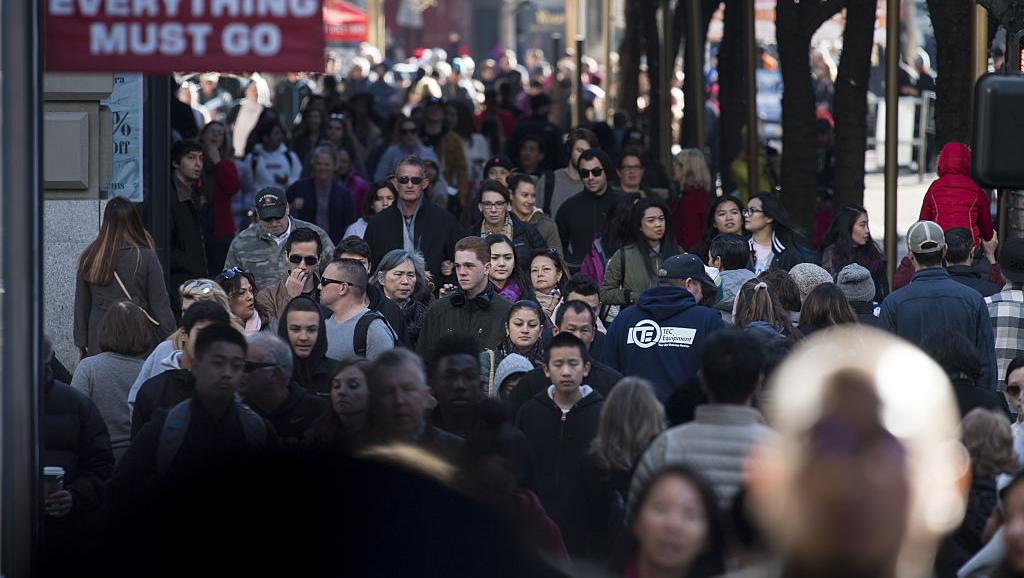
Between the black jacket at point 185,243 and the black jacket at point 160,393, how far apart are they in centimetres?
552

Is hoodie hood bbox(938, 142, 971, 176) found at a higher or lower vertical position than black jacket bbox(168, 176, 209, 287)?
higher

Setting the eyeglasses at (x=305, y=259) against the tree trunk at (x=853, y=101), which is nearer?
the eyeglasses at (x=305, y=259)

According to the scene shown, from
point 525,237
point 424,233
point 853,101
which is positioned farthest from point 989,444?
point 853,101

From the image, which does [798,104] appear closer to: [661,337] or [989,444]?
[661,337]

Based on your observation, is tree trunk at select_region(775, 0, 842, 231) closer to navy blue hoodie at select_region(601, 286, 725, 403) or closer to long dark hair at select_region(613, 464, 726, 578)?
navy blue hoodie at select_region(601, 286, 725, 403)

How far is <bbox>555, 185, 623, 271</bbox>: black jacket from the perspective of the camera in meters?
13.7

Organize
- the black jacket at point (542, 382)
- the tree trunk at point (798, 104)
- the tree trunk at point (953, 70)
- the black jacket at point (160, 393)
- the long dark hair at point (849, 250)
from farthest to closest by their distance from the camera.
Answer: the tree trunk at point (798, 104)
the tree trunk at point (953, 70)
the long dark hair at point (849, 250)
the black jacket at point (542, 382)
the black jacket at point (160, 393)

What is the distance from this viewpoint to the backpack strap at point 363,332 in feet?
31.3

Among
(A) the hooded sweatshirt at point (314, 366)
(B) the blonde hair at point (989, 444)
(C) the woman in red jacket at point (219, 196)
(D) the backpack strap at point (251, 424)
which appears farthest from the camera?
(C) the woman in red jacket at point (219, 196)

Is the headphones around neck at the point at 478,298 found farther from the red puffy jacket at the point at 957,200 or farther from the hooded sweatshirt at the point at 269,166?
the hooded sweatshirt at the point at 269,166

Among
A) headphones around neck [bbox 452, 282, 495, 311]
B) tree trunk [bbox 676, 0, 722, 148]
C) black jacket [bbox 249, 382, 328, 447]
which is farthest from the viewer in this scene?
tree trunk [bbox 676, 0, 722, 148]

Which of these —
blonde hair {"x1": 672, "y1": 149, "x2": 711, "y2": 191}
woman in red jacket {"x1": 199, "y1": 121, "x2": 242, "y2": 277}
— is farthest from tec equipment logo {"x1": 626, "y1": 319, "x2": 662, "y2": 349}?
Result: woman in red jacket {"x1": 199, "y1": 121, "x2": 242, "y2": 277}

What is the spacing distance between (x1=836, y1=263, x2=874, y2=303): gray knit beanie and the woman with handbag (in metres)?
3.62

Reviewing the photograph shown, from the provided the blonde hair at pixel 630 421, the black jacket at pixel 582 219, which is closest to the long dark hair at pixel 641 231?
the black jacket at pixel 582 219
